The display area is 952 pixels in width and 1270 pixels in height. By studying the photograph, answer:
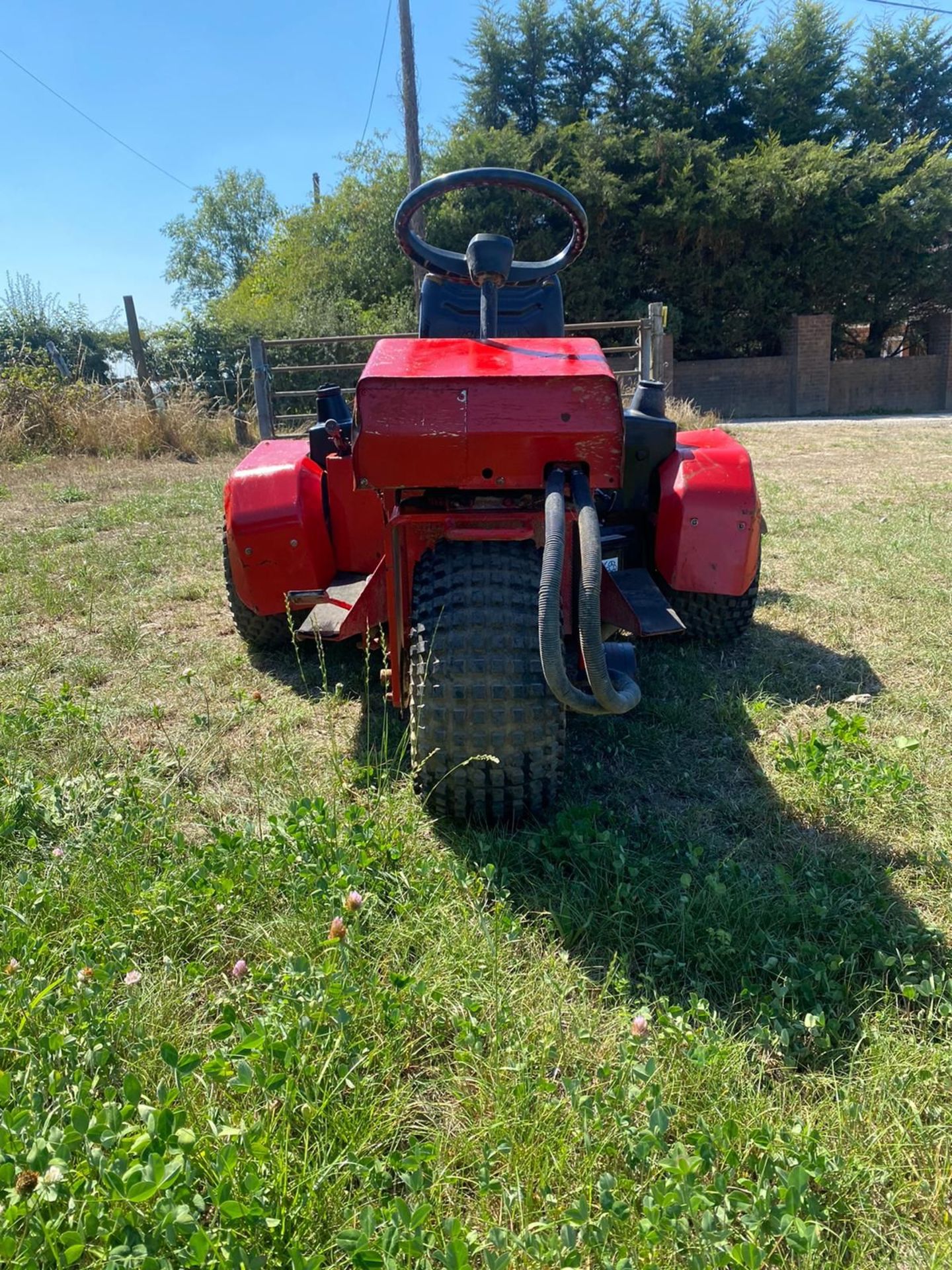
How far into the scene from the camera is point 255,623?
140 inches

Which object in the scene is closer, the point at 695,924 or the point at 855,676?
the point at 695,924

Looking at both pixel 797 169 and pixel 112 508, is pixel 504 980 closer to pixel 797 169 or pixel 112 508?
pixel 112 508

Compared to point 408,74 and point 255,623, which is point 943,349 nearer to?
point 408,74

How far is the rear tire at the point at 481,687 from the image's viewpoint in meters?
1.95

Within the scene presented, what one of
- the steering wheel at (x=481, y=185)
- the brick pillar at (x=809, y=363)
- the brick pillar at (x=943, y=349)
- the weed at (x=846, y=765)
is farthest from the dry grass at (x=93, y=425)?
the brick pillar at (x=943, y=349)

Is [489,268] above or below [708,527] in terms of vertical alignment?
above

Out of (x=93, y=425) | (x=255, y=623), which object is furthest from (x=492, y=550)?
(x=93, y=425)

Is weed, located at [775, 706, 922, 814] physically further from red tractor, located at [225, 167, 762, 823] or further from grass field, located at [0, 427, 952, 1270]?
red tractor, located at [225, 167, 762, 823]

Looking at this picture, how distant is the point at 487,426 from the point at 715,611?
182 centimetres

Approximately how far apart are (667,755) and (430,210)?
1899 centimetres

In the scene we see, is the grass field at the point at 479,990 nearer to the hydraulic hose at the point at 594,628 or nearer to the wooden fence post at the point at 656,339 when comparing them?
the hydraulic hose at the point at 594,628

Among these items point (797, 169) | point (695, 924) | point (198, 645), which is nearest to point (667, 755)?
point (695, 924)

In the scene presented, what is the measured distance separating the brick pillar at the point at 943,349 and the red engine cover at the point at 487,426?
22.9 m

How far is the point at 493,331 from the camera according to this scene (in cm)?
247
